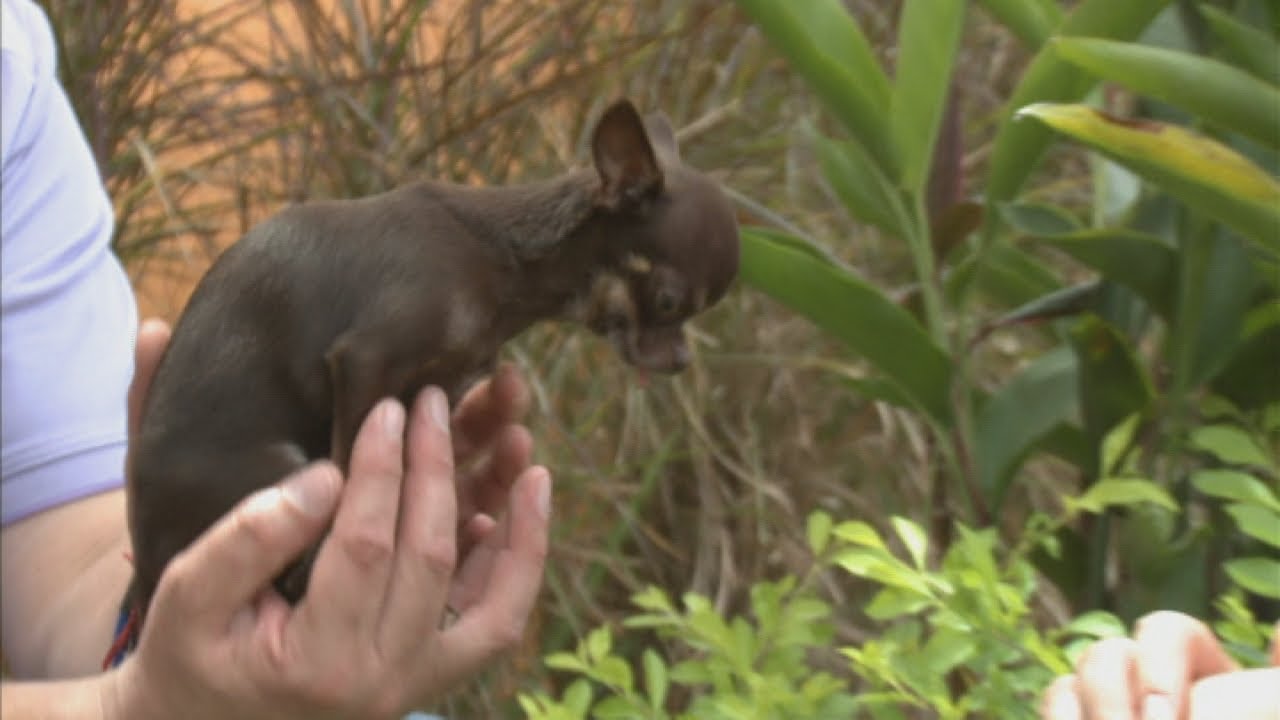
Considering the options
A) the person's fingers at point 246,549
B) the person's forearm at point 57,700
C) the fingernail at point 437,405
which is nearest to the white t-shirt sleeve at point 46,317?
the person's forearm at point 57,700

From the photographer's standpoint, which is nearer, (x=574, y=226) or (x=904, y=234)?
(x=574, y=226)

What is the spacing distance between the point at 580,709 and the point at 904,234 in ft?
1.74

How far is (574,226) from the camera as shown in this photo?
31.2 inches

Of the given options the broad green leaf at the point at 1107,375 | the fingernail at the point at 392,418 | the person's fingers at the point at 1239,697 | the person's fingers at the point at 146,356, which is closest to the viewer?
the person's fingers at the point at 1239,697

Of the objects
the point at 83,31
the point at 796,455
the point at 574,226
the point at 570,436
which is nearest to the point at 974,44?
the point at 796,455

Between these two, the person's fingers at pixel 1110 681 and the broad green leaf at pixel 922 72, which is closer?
the person's fingers at pixel 1110 681

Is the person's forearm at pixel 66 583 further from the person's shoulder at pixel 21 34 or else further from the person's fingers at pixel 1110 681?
the person's fingers at pixel 1110 681

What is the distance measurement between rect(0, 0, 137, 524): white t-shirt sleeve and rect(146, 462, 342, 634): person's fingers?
44cm

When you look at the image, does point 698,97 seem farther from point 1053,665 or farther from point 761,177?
point 1053,665

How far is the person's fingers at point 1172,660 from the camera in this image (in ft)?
1.80

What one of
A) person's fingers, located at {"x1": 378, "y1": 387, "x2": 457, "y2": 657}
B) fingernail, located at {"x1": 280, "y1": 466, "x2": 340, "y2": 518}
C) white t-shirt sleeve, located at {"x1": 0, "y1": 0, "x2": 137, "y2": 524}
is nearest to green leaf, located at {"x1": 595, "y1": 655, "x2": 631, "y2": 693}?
person's fingers, located at {"x1": 378, "y1": 387, "x2": 457, "y2": 657}

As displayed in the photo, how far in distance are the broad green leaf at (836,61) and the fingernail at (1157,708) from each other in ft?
2.16

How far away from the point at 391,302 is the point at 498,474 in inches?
10.7

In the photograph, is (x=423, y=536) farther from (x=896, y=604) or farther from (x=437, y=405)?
(x=896, y=604)
